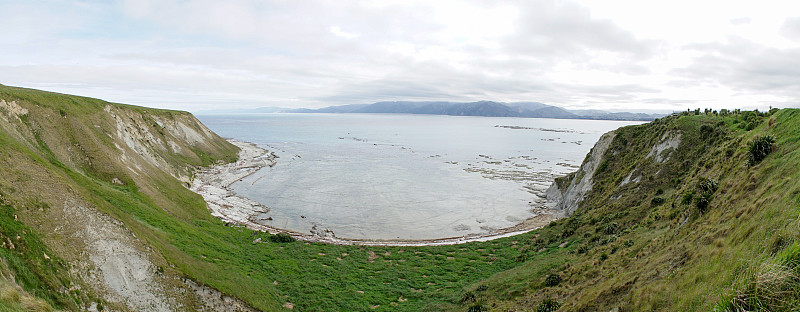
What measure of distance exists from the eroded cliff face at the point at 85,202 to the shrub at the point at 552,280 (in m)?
18.7

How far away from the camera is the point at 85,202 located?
74.5 feet

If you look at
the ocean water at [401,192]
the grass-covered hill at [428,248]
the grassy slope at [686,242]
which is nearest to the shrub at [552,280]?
the grass-covered hill at [428,248]

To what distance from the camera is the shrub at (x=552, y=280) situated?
70.4 ft

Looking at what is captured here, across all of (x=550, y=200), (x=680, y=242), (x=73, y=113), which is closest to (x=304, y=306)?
(x=680, y=242)

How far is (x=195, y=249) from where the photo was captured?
27875mm

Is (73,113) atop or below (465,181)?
atop

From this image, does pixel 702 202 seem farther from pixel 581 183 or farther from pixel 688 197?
pixel 581 183

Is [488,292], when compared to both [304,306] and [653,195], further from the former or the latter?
[653,195]

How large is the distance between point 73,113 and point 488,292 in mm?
52933

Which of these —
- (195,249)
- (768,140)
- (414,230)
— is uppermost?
(768,140)

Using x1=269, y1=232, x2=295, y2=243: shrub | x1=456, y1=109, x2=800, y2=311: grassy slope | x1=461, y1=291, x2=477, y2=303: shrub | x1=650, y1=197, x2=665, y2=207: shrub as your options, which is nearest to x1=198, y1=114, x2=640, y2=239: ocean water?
x1=269, y1=232, x2=295, y2=243: shrub

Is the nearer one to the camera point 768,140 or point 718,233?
point 718,233

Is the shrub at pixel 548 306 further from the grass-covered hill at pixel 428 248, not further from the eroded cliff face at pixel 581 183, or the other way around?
the eroded cliff face at pixel 581 183

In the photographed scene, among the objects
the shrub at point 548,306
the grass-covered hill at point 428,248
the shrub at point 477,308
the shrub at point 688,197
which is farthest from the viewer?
the shrub at point 688,197
